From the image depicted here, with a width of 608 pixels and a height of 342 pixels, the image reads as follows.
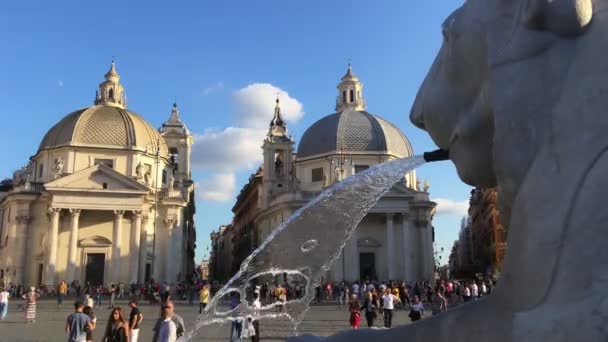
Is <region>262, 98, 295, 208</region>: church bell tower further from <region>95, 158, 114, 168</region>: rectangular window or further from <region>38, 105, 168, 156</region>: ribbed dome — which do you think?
<region>95, 158, 114, 168</region>: rectangular window

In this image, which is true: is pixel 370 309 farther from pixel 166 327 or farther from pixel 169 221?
pixel 169 221

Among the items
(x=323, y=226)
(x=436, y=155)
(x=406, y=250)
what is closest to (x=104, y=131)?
(x=406, y=250)

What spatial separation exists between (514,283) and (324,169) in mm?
55002

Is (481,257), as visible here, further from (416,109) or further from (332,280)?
(416,109)

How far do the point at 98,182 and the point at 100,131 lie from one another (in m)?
7.38

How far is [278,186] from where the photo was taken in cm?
6172

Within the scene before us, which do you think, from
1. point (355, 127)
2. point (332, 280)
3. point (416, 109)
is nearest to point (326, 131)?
point (355, 127)

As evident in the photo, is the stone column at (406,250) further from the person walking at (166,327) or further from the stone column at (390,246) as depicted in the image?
the person walking at (166,327)

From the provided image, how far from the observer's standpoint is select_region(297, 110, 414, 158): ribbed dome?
57062 mm

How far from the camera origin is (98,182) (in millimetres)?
49062

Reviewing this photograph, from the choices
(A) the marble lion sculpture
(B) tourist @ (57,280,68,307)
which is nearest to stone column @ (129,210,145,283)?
(B) tourist @ (57,280,68,307)

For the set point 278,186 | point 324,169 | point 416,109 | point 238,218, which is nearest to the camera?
point 416,109

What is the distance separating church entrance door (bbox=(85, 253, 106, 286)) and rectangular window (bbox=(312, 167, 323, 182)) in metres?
20.6

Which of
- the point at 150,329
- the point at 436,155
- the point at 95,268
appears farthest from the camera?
the point at 95,268
